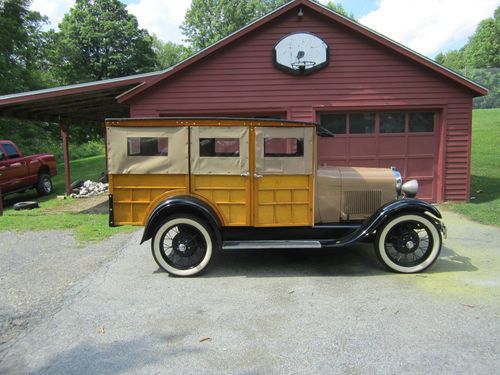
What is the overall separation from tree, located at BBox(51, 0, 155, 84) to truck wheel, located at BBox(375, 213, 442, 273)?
31.9 meters

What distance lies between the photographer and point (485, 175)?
14117 millimetres

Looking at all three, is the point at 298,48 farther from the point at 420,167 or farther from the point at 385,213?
the point at 385,213

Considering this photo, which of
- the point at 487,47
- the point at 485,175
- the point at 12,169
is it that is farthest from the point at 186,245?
the point at 487,47

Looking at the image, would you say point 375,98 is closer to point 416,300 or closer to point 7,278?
point 416,300

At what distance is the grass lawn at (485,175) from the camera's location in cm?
856

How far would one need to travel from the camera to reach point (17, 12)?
83.1 feet

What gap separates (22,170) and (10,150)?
0.67 meters

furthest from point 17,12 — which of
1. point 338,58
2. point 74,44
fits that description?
point 338,58

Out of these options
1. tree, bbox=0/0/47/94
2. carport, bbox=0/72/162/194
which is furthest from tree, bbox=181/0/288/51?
carport, bbox=0/72/162/194

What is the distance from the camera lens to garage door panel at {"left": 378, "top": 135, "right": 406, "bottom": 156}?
379 inches

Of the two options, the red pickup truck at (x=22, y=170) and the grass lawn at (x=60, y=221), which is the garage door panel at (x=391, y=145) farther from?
the red pickup truck at (x=22, y=170)

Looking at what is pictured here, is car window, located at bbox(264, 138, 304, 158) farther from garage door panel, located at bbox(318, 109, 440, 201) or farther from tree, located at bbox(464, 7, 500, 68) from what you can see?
tree, located at bbox(464, 7, 500, 68)

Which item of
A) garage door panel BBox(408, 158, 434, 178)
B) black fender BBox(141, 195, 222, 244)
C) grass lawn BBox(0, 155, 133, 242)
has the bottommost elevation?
grass lawn BBox(0, 155, 133, 242)

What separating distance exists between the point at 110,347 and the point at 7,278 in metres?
2.69
